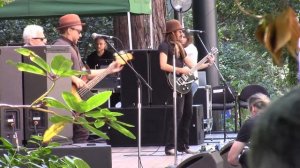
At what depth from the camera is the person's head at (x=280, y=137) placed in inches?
31.9

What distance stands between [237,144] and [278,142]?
23.8 feet

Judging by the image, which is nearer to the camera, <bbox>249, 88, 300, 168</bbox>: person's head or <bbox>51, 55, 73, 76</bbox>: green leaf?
<bbox>249, 88, 300, 168</bbox>: person's head

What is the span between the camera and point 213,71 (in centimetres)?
1739

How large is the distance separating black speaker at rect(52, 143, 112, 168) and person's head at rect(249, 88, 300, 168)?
559cm

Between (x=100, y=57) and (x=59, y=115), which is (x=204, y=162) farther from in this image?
(x=100, y=57)

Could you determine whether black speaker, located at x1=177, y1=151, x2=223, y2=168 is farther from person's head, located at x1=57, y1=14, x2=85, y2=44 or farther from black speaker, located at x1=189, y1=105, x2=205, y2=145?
black speaker, located at x1=189, y1=105, x2=205, y2=145

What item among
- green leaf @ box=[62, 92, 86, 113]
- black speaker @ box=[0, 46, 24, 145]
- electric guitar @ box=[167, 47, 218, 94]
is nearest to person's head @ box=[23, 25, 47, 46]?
black speaker @ box=[0, 46, 24, 145]

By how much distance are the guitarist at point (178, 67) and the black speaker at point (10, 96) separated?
3972 millimetres

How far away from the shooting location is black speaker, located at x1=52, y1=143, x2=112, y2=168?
6.41 meters

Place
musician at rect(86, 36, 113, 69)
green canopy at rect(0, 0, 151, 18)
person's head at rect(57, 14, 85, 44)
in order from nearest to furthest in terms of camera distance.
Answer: person's head at rect(57, 14, 85, 44)
green canopy at rect(0, 0, 151, 18)
musician at rect(86, 36, 113, 69)

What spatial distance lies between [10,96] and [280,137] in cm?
652

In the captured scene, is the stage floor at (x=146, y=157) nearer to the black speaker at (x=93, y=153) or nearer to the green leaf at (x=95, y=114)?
the black speaker at (x=93, y=153)

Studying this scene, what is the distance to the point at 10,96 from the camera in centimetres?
721

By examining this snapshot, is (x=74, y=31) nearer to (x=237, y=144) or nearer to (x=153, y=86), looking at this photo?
(x=237, y=144)
